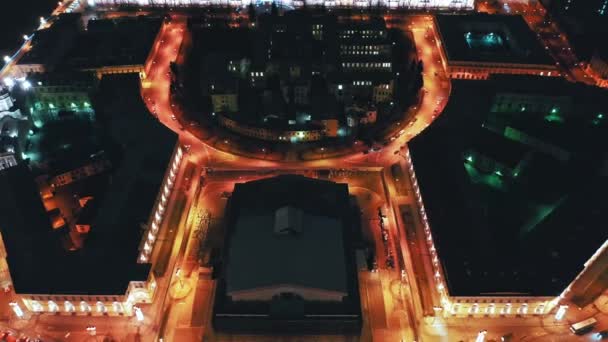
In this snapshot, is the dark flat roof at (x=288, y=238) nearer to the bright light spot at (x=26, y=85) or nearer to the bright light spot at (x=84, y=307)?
the bright light spot at (x=84, y=307)

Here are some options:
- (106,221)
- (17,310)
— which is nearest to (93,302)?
(17,310)

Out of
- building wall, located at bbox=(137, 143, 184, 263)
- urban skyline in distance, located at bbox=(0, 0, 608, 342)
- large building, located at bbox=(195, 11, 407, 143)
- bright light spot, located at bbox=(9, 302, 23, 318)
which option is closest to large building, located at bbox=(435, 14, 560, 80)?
urban skyline in distance, located at bbox=(0, 0, 608, 342)

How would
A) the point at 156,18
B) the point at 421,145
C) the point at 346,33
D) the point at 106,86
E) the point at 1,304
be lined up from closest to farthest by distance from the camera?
the point at 1,304, the point at 421,145, the point at 106,86, the point at 346,33, the point at 156,18

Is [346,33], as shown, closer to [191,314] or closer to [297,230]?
[297,230]

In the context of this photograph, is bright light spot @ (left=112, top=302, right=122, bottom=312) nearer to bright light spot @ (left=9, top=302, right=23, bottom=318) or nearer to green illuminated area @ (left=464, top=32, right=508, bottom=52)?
bright light spot @ (left=9, top=302, right=23, bottom=318)

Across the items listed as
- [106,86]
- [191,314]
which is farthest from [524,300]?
[106,86]

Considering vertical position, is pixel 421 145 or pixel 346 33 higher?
pixel 346 33

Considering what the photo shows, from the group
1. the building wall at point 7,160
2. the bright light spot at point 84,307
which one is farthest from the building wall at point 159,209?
the building wall at point 7,160
